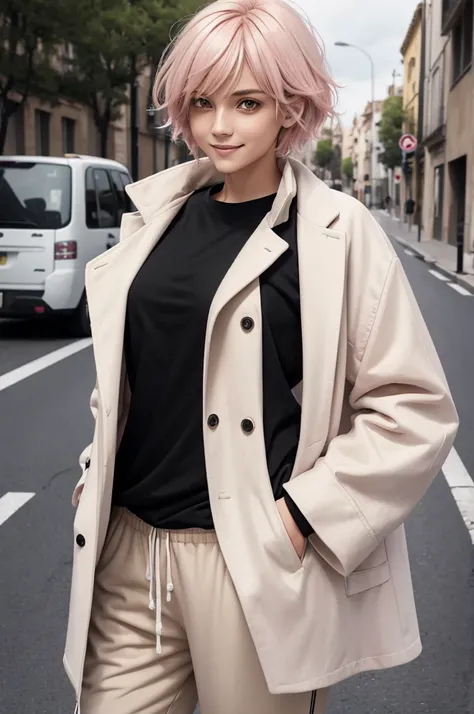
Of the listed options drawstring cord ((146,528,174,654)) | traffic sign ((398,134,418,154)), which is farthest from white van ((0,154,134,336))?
traffic sign ((398,134,418,154))

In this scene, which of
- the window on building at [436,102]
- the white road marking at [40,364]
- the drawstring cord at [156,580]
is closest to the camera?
the drawstring cord at [156,580]

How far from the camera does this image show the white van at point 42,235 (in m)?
10.1

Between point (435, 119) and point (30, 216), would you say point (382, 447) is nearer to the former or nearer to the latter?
point (30, 216)

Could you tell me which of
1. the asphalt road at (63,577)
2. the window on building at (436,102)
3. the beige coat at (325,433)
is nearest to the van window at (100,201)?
the asphalt road at (63,577)

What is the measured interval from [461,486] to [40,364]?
16.0 feet

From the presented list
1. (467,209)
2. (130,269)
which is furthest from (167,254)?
(467,209)

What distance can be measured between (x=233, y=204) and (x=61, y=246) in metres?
8.47

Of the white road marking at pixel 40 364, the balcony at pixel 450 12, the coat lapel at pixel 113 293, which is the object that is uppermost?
the balcony at pixel 450 12

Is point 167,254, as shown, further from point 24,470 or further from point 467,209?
point 467,209

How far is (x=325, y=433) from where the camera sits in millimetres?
1706

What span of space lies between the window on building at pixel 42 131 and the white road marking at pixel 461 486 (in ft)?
87.1

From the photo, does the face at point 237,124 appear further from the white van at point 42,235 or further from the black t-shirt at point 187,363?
the white van at point 42,235

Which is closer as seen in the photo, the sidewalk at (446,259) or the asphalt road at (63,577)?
the asphalt road at (63,577)

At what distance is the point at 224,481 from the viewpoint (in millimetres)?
1678
